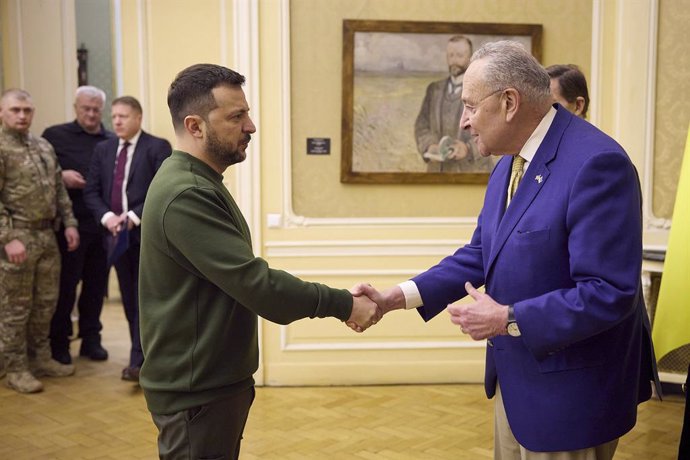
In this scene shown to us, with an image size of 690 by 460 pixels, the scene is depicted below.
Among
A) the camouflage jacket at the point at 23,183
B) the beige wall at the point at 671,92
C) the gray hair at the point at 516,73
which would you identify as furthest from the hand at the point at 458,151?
the gray hair at the point at 516,73

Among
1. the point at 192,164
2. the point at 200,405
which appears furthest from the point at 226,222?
the point at 200,405

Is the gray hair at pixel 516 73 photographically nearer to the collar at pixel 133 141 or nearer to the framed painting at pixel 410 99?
the framed painting at pixel 410 99

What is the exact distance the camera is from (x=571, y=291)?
179 cm

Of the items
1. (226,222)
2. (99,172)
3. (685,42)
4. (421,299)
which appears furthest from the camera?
(99,172)

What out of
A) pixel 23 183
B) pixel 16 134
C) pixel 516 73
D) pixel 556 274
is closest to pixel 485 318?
pixel 556 274

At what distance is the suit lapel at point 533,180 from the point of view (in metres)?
1.93

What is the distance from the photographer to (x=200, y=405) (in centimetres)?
204

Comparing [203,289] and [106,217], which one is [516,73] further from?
[106,217]

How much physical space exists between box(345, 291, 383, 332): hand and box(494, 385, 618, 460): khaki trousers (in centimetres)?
41

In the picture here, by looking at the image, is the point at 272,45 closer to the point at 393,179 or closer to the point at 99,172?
the point at 393,179

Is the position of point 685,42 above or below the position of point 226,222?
above

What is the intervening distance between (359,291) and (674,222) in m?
1.97

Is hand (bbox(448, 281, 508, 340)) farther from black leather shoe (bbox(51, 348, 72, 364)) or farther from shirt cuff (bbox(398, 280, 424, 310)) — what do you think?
black leather shoe (bbox(51, 348, 72, 364))

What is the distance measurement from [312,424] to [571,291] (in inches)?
104
